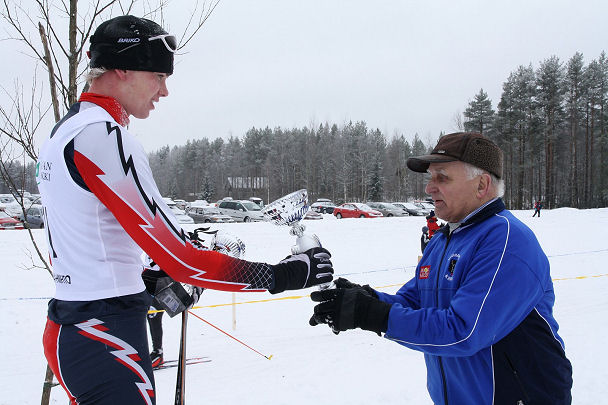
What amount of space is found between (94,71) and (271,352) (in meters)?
4.96

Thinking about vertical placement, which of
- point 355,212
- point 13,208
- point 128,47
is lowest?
point 355,212

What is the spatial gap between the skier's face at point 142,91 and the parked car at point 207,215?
26133 mm

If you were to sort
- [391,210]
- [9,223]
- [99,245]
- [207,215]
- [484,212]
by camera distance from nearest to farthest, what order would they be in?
[99,245] → [484,212] → [9,223] → [207,215] → [391,210]

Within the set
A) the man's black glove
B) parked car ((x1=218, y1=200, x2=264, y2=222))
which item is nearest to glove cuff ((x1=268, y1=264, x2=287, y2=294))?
the man's black glove

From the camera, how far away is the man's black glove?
1.77 meters

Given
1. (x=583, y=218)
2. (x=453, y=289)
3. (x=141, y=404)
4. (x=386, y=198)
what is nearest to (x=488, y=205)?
(x=453, y=289)

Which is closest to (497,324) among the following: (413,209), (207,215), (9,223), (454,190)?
(454,190)

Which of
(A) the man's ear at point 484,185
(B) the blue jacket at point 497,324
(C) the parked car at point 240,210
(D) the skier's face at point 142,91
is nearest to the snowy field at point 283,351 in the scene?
(B) the blue jacket at point 497,324

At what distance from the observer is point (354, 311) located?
181 centimetres

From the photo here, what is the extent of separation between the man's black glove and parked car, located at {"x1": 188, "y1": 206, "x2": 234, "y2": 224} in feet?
85.6

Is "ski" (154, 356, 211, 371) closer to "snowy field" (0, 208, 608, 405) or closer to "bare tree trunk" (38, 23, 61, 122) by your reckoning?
"snowy field" (0, 208, 608, 405)

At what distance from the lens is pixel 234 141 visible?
7888 centimetres

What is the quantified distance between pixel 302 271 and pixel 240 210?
26.7 meters

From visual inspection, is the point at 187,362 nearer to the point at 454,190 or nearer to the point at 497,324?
the point at 454,190
